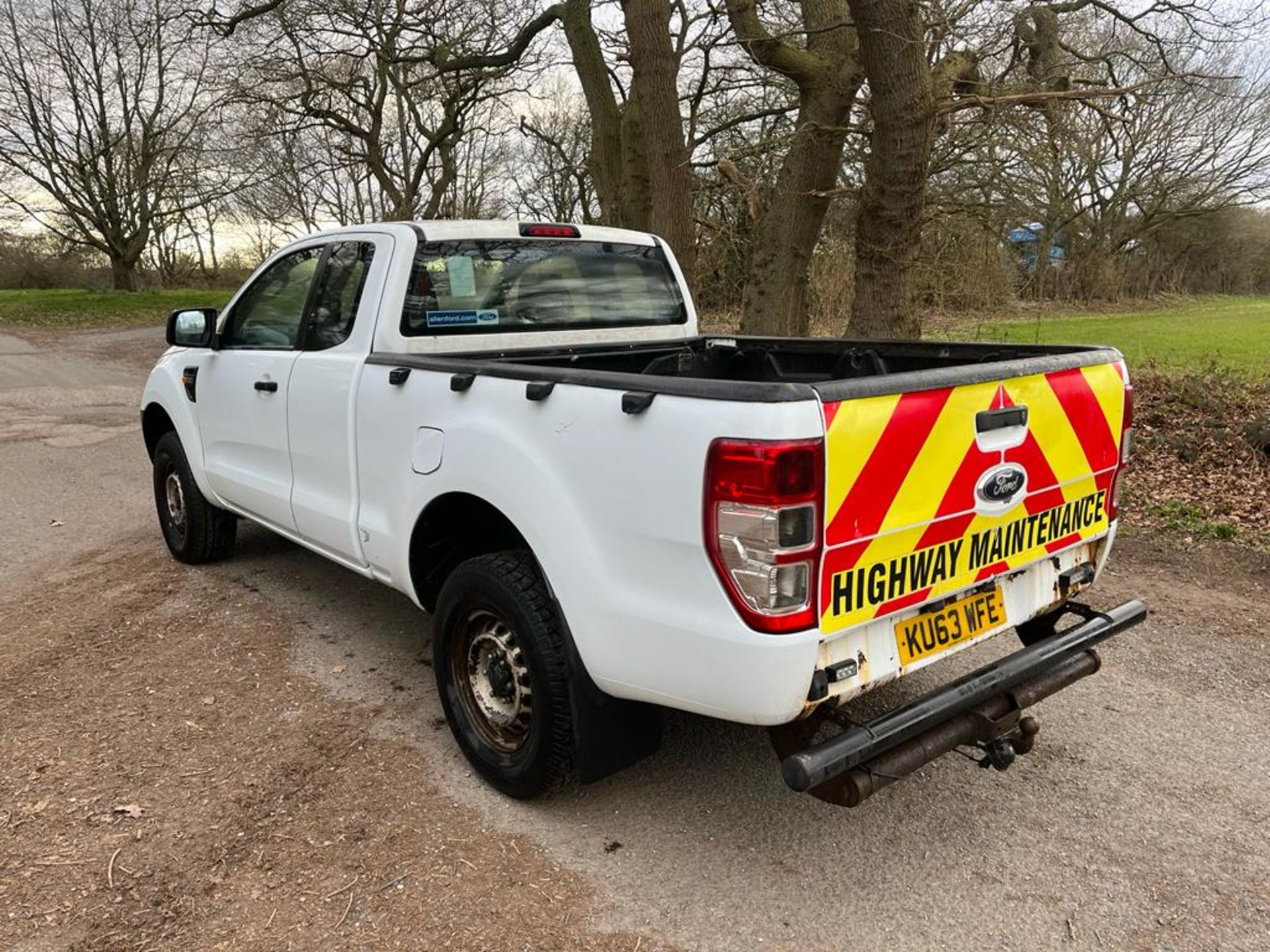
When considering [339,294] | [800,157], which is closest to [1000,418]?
[339,294]

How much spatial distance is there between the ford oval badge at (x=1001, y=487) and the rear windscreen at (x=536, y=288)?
218 cm

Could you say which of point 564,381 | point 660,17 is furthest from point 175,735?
point 660,17

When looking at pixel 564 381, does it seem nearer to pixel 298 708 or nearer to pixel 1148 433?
pixel 298 708

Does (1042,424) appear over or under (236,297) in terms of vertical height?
under

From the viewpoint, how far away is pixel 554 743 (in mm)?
2725

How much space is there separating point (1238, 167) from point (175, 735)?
114ft

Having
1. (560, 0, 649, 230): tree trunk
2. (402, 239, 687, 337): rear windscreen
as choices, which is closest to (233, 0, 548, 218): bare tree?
(560, 0, 649, 230): tree trunk

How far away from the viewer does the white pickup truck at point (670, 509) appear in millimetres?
2184

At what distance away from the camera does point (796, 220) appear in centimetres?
912

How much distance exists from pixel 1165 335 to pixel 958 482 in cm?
1698

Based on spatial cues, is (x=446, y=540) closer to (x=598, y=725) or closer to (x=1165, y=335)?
(x=598, y=725)

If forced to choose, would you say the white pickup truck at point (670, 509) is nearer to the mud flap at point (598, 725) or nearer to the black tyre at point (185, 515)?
the mud flap at point (598, 725)

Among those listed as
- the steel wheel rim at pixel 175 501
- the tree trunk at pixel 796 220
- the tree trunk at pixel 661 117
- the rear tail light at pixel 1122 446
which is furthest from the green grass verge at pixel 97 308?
the rear tail light at pixel 1122 446

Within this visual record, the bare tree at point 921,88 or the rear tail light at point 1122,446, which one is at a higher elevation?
the bare tree at point 921,88
